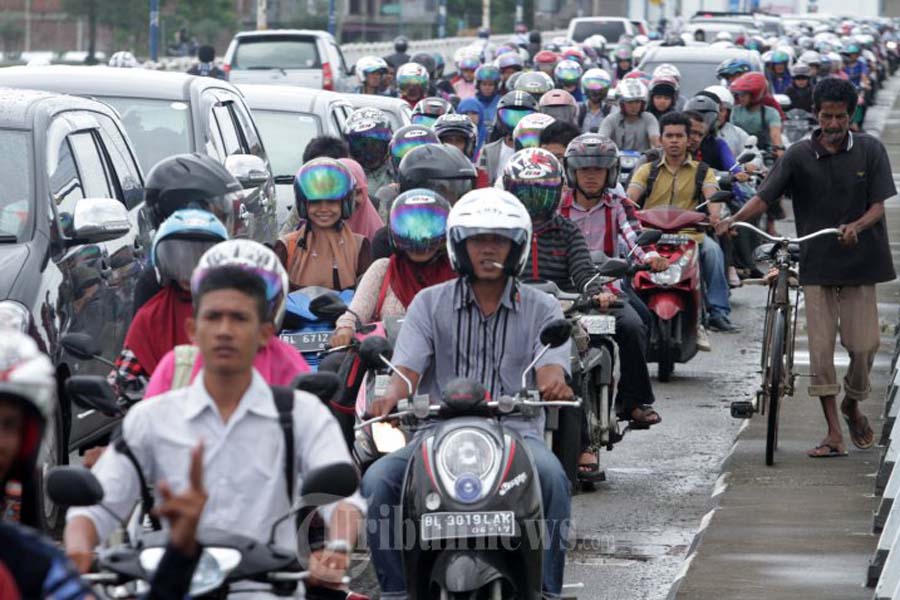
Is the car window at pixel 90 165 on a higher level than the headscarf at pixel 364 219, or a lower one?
higher

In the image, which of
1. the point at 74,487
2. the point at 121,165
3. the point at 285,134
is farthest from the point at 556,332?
the point at 285,134

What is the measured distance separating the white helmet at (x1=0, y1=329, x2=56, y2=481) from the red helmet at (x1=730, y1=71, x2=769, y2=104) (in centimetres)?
1869

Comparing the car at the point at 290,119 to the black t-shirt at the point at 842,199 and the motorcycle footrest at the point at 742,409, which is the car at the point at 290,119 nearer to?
the motorcycle footrest at the point at 742,409

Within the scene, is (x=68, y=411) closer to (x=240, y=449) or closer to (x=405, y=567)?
(x=405, y=567)

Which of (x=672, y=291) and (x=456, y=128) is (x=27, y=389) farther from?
(x=456, y=128)

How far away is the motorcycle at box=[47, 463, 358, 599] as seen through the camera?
4.93 m

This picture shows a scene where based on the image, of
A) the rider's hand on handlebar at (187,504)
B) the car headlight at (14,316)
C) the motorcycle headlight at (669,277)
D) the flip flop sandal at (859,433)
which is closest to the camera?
the rider's hand on handlebar at (187,504)

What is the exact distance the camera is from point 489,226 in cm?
764

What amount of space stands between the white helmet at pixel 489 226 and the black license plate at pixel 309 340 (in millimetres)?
2044

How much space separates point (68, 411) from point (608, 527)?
8.31 ft

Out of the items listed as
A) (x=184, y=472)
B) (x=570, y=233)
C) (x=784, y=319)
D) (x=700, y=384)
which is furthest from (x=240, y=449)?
(x=700, y=384)

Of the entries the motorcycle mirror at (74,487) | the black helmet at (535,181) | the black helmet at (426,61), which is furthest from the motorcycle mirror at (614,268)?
the black helmet at (426,61)

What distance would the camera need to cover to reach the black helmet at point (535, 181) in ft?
33.1

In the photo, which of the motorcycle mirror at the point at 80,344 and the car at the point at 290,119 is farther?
the car at the point at 290,119
